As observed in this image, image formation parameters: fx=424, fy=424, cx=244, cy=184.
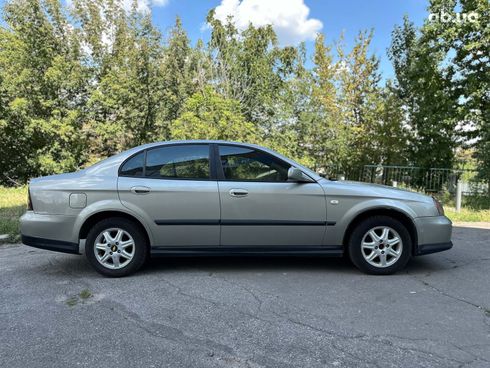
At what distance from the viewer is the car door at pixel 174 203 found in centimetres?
470

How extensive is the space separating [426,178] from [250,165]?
1075 centimetres

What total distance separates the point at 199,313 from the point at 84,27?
16327 mm

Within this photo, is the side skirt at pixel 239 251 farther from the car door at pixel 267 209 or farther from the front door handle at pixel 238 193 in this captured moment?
the front door handle at pixel 238 193

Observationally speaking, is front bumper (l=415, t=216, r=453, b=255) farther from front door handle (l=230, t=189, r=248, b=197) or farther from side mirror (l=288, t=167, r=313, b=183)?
front door handle (l=230, t=189, r=248, b=197)

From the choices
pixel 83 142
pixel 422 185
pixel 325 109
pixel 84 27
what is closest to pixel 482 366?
pixel 422 185

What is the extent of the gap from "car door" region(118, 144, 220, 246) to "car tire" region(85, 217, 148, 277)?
0.21 metres

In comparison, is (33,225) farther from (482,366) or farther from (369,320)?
(482,366)

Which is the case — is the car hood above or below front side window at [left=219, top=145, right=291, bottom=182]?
below

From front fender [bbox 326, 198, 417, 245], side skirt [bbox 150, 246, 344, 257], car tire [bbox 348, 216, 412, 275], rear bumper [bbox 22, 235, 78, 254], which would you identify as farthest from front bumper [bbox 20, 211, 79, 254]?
car tire [bbox 348, 216, 412, 275]

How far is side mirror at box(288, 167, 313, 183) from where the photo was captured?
4758mm

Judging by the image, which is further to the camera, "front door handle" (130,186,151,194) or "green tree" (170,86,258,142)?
"green tree" (170,86,258,142)

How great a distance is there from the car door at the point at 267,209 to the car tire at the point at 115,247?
981 millimetres

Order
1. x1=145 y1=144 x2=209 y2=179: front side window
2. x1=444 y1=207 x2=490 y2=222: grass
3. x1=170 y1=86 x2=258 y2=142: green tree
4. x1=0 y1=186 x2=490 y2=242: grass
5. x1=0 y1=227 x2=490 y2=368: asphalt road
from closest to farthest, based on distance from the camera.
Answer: x1=0 y1=227 x2=490 y2=368: asphalt road
x1=145 y1=144 x2=209 y2=179: front side window
x1=0 y1=186 x2=490 y2=242: grass
x1=444 y1=207 x2=490 y2=222: grass
x1=170 y1=86 x2=258 y2=142: green tree

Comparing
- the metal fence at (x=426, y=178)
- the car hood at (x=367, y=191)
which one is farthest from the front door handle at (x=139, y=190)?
the metal fence at (x=426, y=178)
